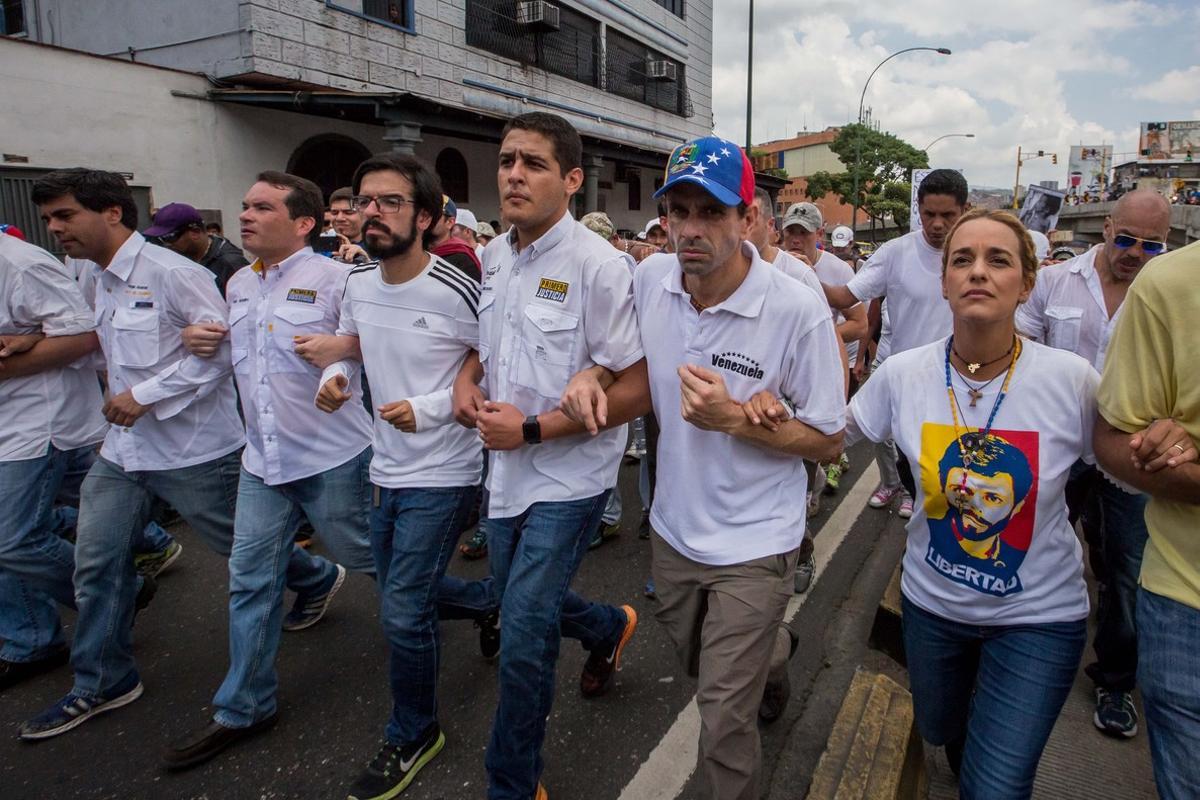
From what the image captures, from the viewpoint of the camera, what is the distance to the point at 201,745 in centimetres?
288

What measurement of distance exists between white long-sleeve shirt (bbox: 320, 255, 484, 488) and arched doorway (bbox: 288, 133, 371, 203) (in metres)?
11.3

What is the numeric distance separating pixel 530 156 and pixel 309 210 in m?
1.38

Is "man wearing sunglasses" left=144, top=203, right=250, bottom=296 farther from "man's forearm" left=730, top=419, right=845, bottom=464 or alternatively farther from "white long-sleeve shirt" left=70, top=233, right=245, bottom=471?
"man's forearm" left=730, top=419, right=845, bottom=464

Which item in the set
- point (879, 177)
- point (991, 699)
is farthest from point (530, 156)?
point (879, 177)

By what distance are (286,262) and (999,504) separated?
2.87 meters

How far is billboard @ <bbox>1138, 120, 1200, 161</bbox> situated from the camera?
89438mm

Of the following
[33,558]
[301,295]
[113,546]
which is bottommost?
[33,558]

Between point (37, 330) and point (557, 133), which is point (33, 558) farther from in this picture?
point (557, 133)

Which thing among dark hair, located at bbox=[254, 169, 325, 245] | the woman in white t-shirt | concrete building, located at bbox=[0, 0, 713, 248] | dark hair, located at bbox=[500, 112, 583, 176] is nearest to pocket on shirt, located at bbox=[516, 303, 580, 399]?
dark hair, located at bbox=[500, 112, 583, 176]

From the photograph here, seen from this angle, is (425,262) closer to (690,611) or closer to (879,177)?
(690,611)

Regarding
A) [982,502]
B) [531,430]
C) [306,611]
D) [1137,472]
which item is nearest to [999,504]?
[982,502]

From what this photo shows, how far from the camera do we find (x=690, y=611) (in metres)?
2.41

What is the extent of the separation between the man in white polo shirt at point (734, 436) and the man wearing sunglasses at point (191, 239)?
4243 mm

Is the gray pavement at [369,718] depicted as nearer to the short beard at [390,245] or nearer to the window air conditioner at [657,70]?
the short beard at [390,245]
